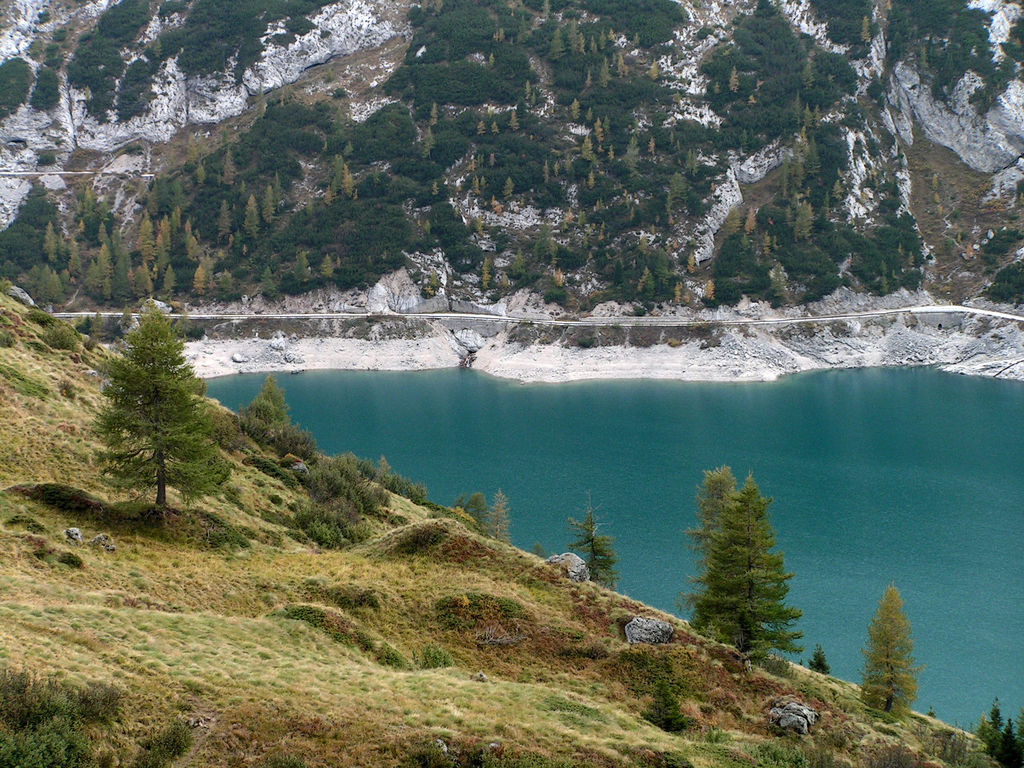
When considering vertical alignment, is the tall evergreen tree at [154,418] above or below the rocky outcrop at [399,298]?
below

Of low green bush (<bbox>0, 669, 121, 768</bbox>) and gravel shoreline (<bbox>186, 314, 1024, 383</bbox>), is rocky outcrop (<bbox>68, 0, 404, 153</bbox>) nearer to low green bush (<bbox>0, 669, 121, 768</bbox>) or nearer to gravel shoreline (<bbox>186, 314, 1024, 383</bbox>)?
gravel shoreline (<bbox>186, 314, 1024, 383</bbox>)

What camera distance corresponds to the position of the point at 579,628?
22359 mm

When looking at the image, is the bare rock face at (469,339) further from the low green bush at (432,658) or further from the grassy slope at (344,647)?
the low green bush at (432,658)

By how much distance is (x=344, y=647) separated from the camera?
19375mm

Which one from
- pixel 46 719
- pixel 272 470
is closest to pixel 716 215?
pixel 272 470

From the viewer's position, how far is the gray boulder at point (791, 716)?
19531mm

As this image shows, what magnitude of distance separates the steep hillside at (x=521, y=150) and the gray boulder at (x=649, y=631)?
116914mm

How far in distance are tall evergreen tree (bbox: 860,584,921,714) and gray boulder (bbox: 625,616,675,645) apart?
48.9ft

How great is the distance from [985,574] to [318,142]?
154812 millimetres

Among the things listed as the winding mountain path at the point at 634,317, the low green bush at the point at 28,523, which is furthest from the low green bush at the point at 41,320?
the winding mountain path at the point at 634,317

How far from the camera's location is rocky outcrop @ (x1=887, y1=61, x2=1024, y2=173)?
513 ft

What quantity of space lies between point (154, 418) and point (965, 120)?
7557 inches

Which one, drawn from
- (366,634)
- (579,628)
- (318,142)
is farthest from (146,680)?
(318,142)

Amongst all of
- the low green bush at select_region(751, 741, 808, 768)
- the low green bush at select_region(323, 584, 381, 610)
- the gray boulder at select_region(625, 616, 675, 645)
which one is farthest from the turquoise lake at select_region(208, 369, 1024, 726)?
the low green bush at select_region(323, 584, 381, 610)
